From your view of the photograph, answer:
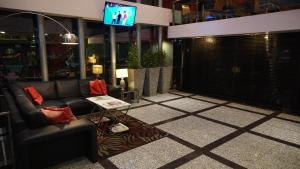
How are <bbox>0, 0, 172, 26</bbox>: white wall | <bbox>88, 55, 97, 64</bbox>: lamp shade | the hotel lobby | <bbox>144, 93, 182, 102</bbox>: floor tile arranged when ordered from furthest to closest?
<bbox>144, 93, 182, 102</bbox>: floor tile
<bbox>88, 55, 97, 64</bbox>: lamp shade
<bbox>0, 0, 172, 26</bbox>: white wall
the hotel lobby

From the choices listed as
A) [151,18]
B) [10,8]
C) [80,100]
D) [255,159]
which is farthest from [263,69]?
[10,8]

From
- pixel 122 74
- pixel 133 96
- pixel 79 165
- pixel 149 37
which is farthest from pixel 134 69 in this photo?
pixel 79 165

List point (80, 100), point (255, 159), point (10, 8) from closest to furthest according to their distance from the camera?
point (255, 159), point (10, 8), point (80, 100)

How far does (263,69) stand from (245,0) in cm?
204

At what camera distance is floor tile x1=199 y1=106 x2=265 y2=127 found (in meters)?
4.68

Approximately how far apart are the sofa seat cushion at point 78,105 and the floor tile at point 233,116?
115 inches

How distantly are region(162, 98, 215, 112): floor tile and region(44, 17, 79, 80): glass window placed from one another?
3.00 metres

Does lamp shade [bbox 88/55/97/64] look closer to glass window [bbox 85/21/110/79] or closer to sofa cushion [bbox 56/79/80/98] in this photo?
glass window [bbox 85/21/110/79]

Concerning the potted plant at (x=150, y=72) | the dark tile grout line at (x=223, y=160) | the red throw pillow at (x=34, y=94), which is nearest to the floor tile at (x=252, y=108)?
the potted plant at (x=150, y=72)

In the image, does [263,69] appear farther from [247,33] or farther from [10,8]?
[10,8]

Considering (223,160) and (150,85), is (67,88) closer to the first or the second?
(150,85)

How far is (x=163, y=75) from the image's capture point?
24.5ft

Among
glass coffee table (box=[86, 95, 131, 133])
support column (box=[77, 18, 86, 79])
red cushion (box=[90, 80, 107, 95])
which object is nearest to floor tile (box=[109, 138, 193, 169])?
glass coffee table (box=[86, 95, 131, 133])

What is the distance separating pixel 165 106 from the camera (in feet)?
19.4
